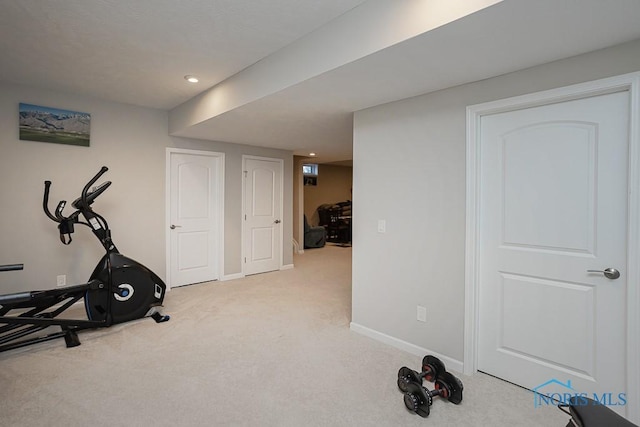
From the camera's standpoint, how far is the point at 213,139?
5.02 meters

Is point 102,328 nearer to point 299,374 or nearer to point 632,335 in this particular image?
point 299,374

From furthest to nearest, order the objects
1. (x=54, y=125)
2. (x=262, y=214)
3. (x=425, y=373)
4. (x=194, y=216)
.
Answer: (x=262, y=214)
(x=194, y=216)
(x=54, y=125)
(x=425, y=373)

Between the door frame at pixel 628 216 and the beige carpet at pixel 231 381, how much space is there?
0.42 meters

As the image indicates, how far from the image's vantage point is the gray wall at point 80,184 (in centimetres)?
360

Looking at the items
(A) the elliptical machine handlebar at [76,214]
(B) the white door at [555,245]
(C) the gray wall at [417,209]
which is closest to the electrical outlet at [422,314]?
(C) the gray wall at [417,209]

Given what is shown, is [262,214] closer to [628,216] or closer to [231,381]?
[231,381]

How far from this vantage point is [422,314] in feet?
9.11

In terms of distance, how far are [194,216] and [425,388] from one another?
4.08m

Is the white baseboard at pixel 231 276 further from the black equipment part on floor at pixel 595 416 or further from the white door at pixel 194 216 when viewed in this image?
the black equipment part on floor at pixel 595 416

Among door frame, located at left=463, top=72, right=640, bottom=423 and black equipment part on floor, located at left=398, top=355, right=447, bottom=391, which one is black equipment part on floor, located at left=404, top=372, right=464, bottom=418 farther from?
door frame, located at left=463, top=72, right=640, bottom=423

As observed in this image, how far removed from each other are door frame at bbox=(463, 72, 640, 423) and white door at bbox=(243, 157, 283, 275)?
393 centimetres

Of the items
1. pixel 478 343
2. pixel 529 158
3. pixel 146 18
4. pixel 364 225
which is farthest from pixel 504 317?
pixel 146 18

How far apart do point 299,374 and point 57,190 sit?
3.55 meters

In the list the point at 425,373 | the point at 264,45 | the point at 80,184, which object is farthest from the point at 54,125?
the point at 425,373
